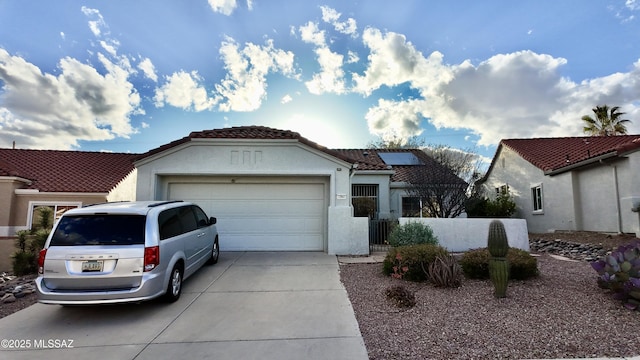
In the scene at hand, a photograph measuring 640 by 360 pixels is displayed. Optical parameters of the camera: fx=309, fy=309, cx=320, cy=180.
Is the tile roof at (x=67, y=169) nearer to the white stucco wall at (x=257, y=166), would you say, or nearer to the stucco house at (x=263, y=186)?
the white stucco wall at (x=257, y=166)

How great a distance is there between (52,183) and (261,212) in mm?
11856

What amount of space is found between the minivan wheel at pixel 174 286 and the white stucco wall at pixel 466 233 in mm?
7344

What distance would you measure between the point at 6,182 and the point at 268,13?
14.4 metres

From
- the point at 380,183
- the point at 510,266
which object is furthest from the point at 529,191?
the point at 510,266

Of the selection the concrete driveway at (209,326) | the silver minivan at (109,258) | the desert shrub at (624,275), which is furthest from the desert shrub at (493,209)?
the silver minivan at (109,258)

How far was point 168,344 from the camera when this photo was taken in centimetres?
403

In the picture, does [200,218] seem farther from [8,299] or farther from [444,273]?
[444,273]

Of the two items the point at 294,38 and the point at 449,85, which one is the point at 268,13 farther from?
the point at 449,85

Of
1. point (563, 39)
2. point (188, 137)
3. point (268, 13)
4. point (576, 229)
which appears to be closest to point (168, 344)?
point (188, 137)

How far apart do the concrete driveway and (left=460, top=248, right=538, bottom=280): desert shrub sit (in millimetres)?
2787

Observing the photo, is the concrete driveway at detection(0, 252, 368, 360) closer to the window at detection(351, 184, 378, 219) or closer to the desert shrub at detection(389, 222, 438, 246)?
the desert shrub at detection(389, 222, 438, 246)

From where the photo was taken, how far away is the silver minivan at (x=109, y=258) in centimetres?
468

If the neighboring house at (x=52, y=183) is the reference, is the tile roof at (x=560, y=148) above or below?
above

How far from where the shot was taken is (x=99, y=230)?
16.5ft
